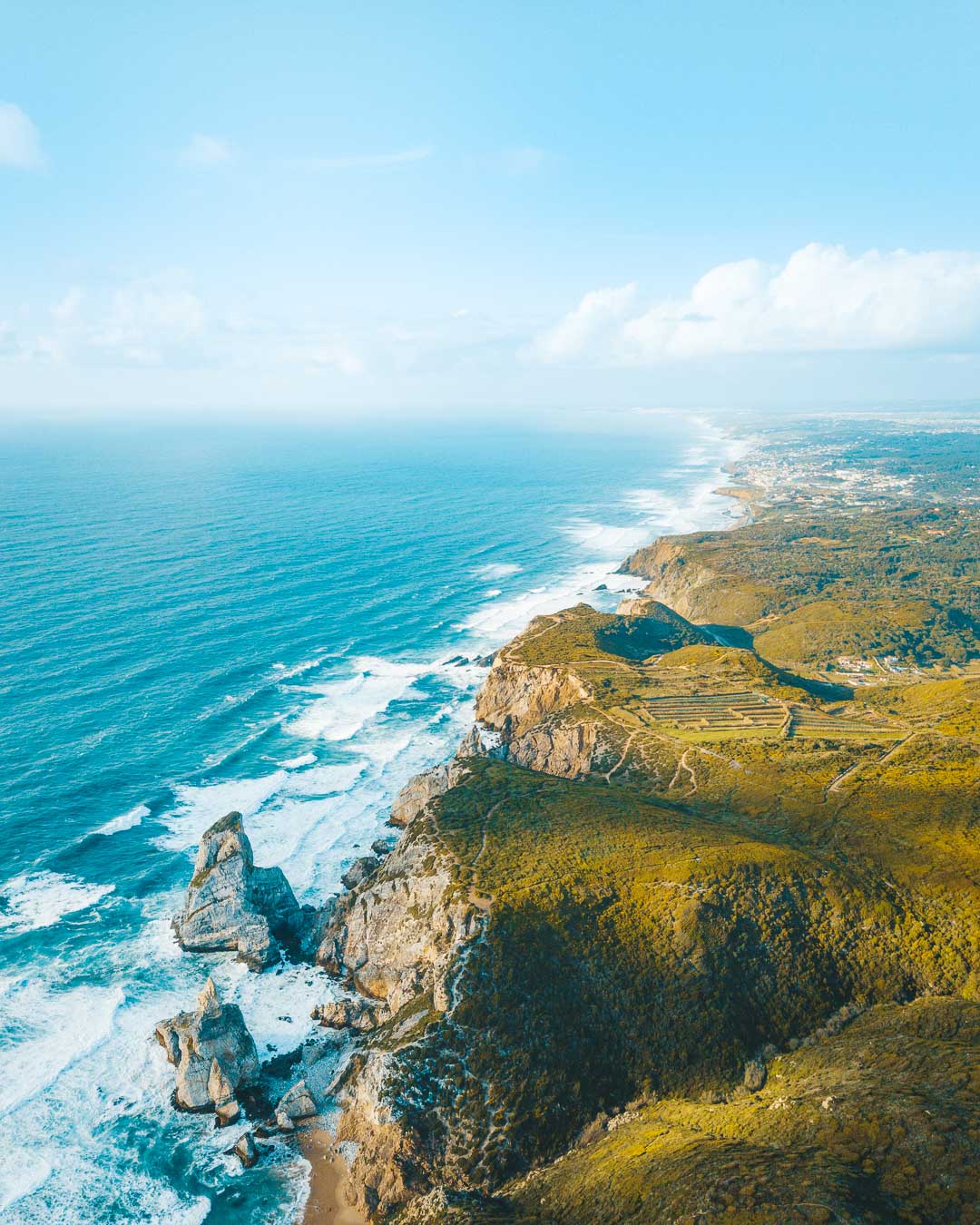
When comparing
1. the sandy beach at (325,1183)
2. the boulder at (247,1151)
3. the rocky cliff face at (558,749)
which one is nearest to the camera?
the sandy beach at (325,1183)

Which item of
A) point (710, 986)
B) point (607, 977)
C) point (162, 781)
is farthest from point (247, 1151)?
point (162, 781)

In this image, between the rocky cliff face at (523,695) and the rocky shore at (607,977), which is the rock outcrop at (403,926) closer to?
the rocky shore at (607,977)

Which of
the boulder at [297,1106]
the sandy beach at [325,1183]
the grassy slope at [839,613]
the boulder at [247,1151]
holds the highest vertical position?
the grassy slope at [839,613]

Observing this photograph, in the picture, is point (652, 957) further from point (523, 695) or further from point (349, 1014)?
point (523, 695)

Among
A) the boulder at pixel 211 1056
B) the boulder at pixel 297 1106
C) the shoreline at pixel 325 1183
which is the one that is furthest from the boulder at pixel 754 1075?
the boulder at pixel 211 1056

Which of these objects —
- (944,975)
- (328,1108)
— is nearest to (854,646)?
(944,975)

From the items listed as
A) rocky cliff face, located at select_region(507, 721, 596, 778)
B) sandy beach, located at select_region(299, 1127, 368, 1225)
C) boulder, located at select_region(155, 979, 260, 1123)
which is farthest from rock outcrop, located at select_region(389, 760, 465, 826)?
sandy beach, located at select_region(299, 1127, 368, 1225)
